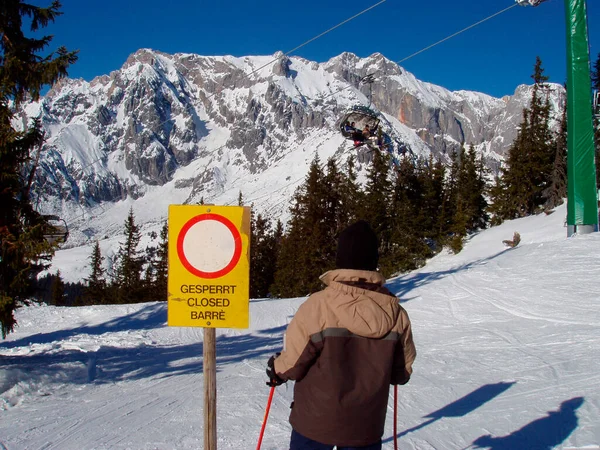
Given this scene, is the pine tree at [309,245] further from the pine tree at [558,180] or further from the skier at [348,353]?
the skier at [348,353]

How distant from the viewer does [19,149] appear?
9.44 metres

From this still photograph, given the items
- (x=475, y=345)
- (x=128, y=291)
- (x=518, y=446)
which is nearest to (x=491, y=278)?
(x=475, y=345)

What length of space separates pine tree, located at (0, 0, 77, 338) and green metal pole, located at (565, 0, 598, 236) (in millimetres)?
18876

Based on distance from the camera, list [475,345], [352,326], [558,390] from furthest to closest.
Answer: [475,345] < [558,390] < [352,326]

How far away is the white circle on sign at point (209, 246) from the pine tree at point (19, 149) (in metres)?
6.61

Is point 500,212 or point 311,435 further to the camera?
point 500,212

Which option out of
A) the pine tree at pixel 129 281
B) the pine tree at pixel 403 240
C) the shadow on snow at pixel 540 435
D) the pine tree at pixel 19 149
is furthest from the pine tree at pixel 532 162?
the pine tree at pixel 19 149

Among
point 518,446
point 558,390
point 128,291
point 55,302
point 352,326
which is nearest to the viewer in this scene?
point 352,326

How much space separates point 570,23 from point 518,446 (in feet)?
66.5

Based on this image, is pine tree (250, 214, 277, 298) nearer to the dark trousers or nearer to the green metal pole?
the green metal pole

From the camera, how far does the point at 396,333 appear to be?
3074 millimetres

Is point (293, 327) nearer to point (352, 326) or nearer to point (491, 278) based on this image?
point (352, 326)

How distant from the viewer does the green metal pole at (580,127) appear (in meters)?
19.6

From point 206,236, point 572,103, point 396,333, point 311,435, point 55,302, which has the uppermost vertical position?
point 572,103
